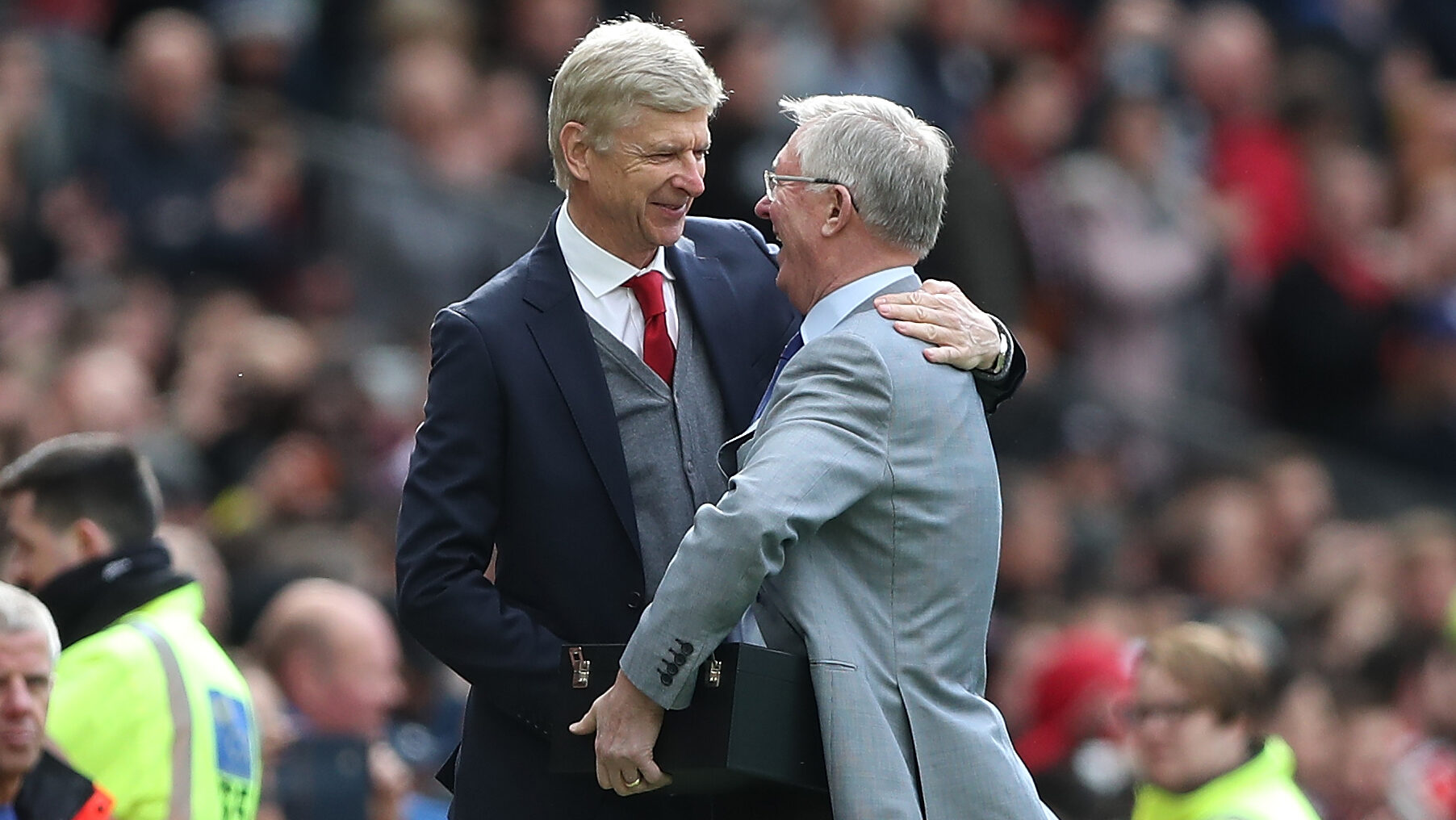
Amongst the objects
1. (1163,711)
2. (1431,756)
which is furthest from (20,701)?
(1431,756)

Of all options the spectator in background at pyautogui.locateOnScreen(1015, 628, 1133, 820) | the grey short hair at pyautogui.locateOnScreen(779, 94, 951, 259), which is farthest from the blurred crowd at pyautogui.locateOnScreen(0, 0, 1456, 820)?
the grey short hair at pyautogui.locateOnScreen(779, 94, 951, 259)

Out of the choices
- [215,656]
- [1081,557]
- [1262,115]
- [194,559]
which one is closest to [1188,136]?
[1262,115]

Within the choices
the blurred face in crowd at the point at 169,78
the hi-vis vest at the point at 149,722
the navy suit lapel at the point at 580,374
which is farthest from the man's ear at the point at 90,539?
the blurred face in crowd at the point at 169,78

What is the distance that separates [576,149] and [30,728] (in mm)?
1457

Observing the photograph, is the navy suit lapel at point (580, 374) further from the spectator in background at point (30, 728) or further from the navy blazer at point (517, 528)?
the spectator in background at point (30, 728)

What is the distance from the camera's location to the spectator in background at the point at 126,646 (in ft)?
15.8

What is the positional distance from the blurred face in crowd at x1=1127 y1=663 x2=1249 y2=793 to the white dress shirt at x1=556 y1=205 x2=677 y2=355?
1832mm

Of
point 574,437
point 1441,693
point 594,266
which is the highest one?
point 594,266

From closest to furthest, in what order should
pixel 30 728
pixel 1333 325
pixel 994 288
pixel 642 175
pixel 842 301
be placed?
pixel 842 301 < pixel 642 175 < pixel 30 728 < pixel 994 288 < pixel 1333 325

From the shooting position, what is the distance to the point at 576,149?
4.21m

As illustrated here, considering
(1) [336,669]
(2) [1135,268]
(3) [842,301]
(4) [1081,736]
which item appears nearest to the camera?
(3) [842,301]

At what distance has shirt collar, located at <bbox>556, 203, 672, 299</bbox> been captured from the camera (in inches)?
168

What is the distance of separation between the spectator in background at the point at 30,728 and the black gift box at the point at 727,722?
1.07 m

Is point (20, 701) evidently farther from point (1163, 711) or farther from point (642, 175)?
point (1163, 711)
